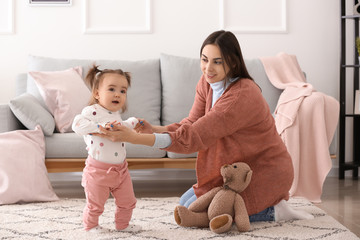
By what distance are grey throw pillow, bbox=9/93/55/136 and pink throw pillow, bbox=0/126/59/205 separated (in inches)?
3.3

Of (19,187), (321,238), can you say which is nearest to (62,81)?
(19,187)

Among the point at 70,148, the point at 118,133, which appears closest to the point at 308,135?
the point at 70,148

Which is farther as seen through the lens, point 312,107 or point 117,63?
point 117,63

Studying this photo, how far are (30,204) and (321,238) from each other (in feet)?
5.05

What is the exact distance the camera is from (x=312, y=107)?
298 cm

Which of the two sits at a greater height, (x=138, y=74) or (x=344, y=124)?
(x=138, y=74)

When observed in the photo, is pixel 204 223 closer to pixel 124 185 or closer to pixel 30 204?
pixel 124 185

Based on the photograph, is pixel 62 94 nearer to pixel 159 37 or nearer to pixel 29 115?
pixel 29 115

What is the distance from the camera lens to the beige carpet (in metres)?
1.99

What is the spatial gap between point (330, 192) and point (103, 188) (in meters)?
1.83

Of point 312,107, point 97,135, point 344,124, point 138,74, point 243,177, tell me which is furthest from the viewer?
point 344,124

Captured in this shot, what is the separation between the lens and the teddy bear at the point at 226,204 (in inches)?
82.1

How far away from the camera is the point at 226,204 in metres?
2.09

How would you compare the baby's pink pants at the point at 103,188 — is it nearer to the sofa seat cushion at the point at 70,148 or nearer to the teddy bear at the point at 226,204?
the teddy bear at the point at 226,204
